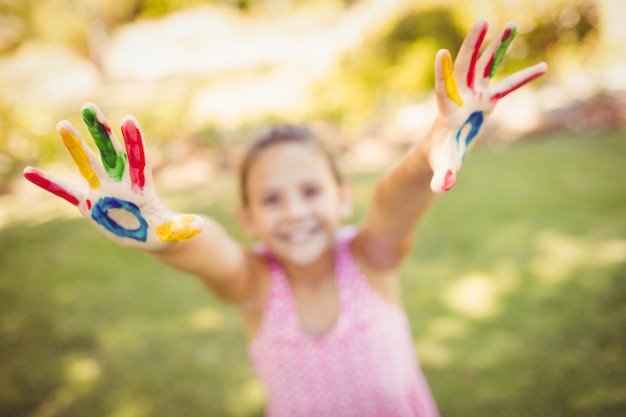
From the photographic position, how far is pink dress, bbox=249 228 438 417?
1.27 meters

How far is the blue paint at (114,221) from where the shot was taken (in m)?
0.89

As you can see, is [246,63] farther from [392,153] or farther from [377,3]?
[392,153]

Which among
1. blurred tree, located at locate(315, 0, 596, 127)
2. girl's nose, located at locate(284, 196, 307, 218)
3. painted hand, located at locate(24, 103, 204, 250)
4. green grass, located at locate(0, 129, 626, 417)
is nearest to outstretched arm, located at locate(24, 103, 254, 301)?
painted hand, located at locate(24, 103, 204, 250)

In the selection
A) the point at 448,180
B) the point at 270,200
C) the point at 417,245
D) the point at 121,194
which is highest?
the point at 417,245

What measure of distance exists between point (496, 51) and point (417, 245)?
2657mm

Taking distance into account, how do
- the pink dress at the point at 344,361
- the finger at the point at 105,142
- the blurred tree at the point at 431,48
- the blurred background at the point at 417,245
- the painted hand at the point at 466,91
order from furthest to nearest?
the blurred tree at the point at 431,48 < the blurred background at the point at 417,245 < the pink dress at the point at 344,361 < the painted hand at the point at 466,91 < the finger at the point at 105,142

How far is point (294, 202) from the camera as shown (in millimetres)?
1313

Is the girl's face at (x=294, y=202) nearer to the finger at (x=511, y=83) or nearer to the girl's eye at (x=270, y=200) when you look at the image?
the girl's eye at (x=270, y=200)

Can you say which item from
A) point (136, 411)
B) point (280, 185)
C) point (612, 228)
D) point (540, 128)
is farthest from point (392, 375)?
point (540, 128)

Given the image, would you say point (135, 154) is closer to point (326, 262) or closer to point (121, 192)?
point (121, 192)

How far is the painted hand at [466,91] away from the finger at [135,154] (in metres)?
0.63

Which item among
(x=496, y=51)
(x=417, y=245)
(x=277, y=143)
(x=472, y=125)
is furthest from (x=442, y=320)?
(x=496, y=51)

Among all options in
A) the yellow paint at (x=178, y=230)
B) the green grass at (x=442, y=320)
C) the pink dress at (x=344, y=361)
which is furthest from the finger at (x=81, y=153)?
the green grass at (x=442, y=320)

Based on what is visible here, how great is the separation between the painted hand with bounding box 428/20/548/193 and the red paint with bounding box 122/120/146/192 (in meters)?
0.63
